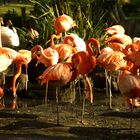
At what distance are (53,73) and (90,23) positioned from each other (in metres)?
4.43

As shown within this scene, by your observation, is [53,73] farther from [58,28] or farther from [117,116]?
[58,28]

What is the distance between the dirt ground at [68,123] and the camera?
20.6 ft

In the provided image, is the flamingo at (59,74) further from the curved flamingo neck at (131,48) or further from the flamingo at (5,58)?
the curved flamingo neck at (131,48)

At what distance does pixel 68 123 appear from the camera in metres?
6.90

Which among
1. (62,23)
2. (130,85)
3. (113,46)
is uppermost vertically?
(62,23)

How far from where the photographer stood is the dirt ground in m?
6.27

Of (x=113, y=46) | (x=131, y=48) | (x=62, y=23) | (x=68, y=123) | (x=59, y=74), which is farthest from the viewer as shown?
(x=62, y=23)

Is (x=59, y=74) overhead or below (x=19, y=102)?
overhead

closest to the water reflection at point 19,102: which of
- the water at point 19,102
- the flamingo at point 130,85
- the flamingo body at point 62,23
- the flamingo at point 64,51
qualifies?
the water at point 19,102

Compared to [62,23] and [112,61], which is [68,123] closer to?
[112,61]

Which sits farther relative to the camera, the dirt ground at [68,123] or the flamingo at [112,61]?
the flamingo at [112,61]

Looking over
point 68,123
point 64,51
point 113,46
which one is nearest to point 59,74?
point 68,123

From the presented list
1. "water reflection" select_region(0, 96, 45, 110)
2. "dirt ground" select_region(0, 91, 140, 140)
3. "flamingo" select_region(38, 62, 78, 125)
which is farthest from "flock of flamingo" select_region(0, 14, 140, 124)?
"water reflection" select_region(0, 96, 45, 110)

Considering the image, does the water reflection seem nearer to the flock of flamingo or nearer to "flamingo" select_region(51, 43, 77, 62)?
the flock of flamingo
